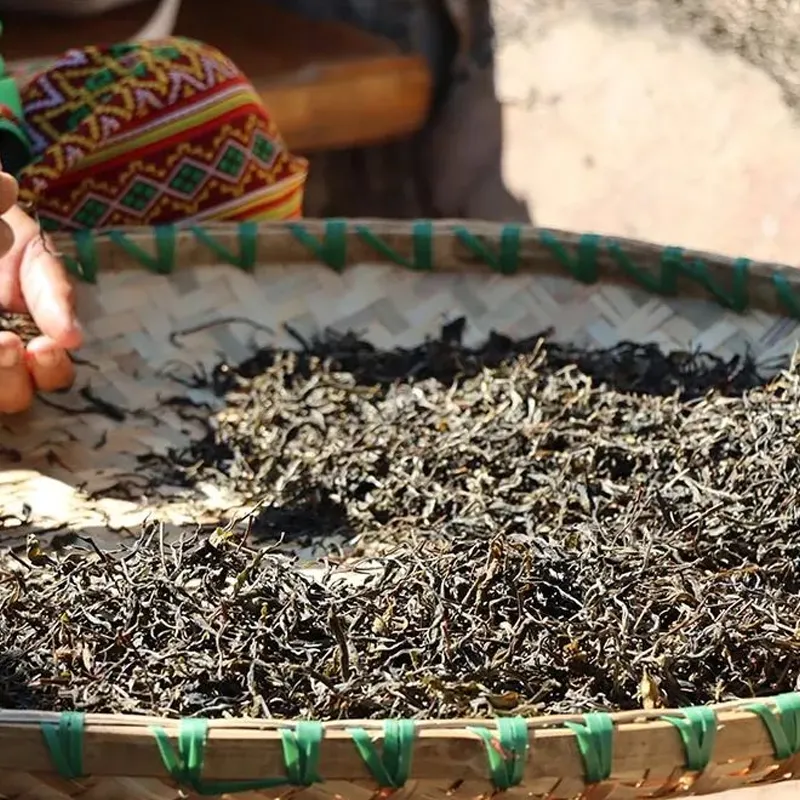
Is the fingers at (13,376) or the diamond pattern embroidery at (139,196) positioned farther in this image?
the diamond pattern embroidery at (139,196)

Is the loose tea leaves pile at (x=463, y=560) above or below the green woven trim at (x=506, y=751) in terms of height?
below

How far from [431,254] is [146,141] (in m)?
0.29

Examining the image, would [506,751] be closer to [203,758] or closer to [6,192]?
[203,758]

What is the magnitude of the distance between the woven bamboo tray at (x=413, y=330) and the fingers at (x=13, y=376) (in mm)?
28

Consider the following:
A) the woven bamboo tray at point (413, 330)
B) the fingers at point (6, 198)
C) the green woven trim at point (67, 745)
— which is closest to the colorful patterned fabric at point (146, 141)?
the woven bamboo tray at point (413, 330)

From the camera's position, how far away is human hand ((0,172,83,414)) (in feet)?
3.34

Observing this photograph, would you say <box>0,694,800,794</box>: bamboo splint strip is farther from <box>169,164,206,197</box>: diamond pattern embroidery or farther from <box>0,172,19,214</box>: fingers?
<box>169,164,206,197</box>: diamond pattern embroidery

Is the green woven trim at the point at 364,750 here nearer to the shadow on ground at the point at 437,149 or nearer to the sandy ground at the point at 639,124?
the sandy ground at the point at 639,124

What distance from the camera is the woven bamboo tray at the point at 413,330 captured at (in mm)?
674

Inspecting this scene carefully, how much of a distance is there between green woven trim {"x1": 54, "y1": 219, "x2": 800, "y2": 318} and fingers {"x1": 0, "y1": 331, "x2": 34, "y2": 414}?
0.66 ft

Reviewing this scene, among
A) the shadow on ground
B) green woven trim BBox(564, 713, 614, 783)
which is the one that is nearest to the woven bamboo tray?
green woven trim BBox(564, 713, 614, 783)

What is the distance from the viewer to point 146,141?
132 cm

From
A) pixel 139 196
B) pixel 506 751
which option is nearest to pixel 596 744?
pixel 506 751

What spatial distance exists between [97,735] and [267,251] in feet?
2.26
